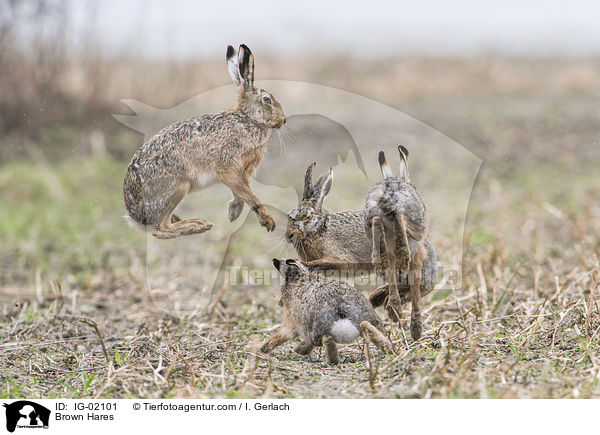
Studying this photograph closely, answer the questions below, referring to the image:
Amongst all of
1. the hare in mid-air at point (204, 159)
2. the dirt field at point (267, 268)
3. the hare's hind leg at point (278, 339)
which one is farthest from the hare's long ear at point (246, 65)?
the hare's hind leg at point (278, 339)

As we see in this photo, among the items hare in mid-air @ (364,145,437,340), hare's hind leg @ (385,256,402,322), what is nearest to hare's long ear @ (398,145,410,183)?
hare in mid-air @ (364,145,437,340)

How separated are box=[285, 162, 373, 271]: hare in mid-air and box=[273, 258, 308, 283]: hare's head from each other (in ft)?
0.19

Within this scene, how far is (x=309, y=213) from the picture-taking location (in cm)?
372

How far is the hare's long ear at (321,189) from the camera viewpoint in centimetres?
370

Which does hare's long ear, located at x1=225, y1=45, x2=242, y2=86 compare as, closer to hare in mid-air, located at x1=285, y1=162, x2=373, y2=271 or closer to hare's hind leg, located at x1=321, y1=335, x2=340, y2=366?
hare in mid-air, located at x1=285, y1=162, x2=373, y2=271

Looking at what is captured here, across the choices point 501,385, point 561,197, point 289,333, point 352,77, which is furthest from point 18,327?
point 352,77

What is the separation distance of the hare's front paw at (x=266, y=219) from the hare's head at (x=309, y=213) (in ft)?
0.67

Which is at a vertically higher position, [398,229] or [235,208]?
[235,208]

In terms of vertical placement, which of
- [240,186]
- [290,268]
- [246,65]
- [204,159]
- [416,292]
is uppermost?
[246,65]

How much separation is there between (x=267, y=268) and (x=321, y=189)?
2333mm

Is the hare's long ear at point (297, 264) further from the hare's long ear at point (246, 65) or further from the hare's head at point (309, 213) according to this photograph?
the hare's long ear at point (246, 65)
